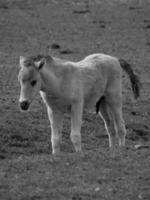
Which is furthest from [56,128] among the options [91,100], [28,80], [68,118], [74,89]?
[68,118]

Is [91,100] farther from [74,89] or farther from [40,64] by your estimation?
[40,64]

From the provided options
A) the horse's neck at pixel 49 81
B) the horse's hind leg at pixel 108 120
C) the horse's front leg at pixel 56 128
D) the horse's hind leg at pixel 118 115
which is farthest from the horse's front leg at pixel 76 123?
the horse's hind leg at pixel 108 120

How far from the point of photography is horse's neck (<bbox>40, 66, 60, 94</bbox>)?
37.4ft

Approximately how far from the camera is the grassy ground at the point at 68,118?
8812 mm

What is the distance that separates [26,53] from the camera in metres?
24.3

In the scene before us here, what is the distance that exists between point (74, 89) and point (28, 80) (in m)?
0.98

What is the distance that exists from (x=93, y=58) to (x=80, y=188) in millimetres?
4685

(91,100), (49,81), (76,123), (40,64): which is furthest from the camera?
(91,100)

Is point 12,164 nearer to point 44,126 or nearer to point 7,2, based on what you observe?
point 44,126

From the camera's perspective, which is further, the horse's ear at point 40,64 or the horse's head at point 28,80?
the horse's ear at point 40,64

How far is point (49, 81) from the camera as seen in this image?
11414 millimetres

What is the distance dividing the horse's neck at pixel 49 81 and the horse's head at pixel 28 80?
250mm

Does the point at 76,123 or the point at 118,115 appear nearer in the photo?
the point at 76,123

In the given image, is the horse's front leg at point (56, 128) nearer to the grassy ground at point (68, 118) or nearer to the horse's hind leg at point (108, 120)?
the grassy ground at point (68, 118)
